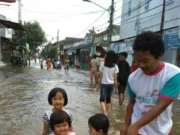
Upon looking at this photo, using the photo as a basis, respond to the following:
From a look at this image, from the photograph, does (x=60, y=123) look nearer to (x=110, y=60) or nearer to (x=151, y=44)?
(x=151, y=44)

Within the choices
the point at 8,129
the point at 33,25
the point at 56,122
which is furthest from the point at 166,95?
the point at 33,25

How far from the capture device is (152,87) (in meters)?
1.95

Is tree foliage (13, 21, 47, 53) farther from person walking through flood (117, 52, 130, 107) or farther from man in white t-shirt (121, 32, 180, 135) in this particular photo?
man in white t-shirt (121, 32, 180, 135)

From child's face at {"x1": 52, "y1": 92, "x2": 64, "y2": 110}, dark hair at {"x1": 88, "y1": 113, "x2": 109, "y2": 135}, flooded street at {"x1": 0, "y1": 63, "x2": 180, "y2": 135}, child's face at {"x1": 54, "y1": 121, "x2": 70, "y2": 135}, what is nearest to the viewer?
dark hair at {"x1": 88, "y1": 113, "x2": 109, "y2": 135}

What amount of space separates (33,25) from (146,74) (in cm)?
4322

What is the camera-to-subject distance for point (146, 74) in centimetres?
201

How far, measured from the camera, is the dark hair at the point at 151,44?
5.99ft

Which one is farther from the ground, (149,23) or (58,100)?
(149,23)

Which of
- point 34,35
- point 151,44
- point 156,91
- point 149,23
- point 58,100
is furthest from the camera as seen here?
point 34,35

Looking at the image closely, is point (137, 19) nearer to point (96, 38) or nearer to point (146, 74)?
point (146, 74)

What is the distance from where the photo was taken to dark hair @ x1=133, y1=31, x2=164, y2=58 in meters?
1.83

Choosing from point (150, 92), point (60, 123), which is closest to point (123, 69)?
point (60, 123)

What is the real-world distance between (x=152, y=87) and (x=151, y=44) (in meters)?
0.36

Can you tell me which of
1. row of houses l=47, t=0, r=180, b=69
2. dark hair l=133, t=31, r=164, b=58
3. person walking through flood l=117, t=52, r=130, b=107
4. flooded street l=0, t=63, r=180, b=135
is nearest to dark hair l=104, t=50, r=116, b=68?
person walking through flood l=117, t=52, r=130, b=107
